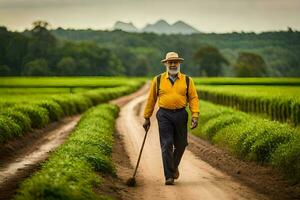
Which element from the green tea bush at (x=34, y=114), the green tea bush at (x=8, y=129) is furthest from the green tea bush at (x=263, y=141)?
the green tea bush at (x=34, y=114)

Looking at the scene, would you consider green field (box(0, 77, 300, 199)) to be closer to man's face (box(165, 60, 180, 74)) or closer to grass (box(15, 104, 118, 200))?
grass (box(15, 104, 118, 200))

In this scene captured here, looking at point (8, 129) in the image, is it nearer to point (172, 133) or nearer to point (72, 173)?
point (172, 133)

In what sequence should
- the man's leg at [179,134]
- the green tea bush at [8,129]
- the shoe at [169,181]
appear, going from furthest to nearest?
the green tea bush at [8,129]
the man's leg at [179,134]
the shoe at [169,181]

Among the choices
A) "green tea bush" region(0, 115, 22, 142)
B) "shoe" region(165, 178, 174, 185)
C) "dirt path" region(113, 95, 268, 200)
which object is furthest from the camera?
"green tea bush" region(0, 115, 22, 142)

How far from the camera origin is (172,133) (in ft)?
42.2

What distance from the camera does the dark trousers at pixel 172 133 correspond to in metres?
12.6

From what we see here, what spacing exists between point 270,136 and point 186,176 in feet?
10.5

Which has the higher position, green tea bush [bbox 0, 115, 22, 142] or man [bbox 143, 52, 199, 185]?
man [bbox 143, 52, 199, 185]

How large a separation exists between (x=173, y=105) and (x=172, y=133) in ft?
2.16

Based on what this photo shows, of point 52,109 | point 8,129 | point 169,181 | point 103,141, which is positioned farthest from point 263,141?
point 52,109

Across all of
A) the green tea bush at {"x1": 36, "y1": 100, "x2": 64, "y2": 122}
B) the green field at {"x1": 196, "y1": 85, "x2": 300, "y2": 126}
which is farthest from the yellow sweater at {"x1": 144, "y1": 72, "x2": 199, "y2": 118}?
the green tea bush at {"x1": 36, "y1": 100, "x2": 64, "y2": 122}

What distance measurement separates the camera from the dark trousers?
1264 centimetres

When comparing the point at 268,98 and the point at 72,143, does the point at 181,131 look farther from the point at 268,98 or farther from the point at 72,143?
the point at 268,98

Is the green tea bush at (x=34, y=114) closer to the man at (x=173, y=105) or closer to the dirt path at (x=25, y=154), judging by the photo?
the dirt path at (x=25, y=154)
